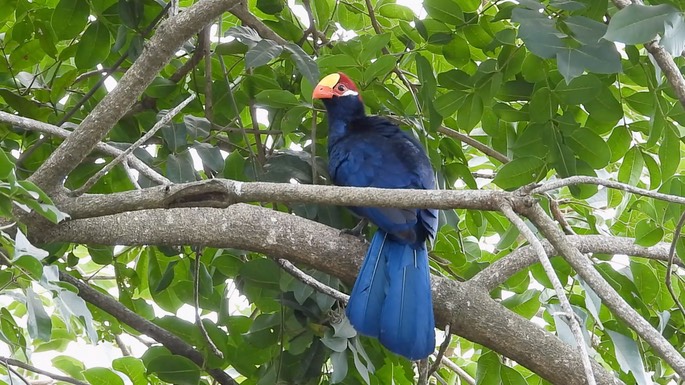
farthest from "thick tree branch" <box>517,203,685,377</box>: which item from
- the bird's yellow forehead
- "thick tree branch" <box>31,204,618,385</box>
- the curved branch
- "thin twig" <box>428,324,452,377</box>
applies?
the bird's yellow forehead

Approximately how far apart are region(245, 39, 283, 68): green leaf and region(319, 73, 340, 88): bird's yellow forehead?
832mm

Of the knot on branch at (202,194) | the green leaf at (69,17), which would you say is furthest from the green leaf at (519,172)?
the green leaf at (69,17)

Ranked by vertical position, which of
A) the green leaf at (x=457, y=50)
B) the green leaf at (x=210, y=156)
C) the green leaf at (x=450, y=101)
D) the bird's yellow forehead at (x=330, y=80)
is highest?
the green leaf at (x=457, y=50)

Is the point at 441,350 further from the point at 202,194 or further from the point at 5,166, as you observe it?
the point at 5,166

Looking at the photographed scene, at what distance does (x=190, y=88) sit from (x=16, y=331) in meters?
0.96

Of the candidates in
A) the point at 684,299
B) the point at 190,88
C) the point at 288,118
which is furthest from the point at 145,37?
the point at 684,299

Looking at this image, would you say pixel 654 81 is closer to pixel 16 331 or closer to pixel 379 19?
pixel 379 19

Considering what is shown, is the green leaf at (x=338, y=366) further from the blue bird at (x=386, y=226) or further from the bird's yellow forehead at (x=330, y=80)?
the bird's yellow forehead at (x=330, y=80)

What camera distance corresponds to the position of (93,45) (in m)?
2.68

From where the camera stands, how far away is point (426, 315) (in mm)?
2422

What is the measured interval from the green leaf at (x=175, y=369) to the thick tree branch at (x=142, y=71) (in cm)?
66

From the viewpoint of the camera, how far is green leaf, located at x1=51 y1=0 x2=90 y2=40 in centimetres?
259

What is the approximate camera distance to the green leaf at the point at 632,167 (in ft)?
8.74

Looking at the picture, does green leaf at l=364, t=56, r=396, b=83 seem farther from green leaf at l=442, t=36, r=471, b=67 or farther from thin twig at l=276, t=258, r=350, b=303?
thin twig at l=276, t=258, r=350, b=303
